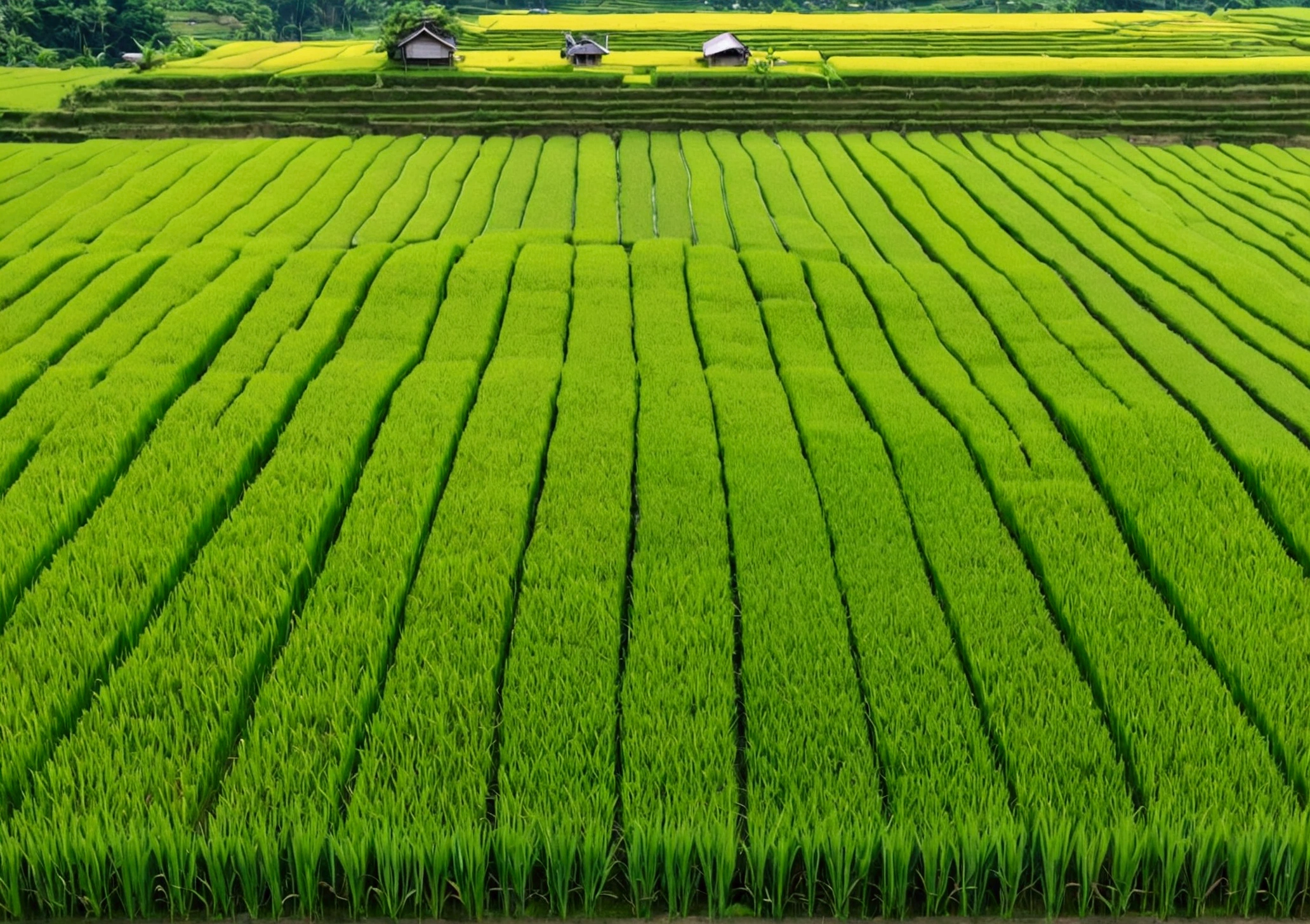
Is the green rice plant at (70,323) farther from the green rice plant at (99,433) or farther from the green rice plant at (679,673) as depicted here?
the green rice plant at (679,673)

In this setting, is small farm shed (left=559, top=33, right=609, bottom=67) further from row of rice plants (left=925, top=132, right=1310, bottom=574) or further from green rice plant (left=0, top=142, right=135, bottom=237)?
row of rice plants (left=925, top=132, right=1310, bottom=574)

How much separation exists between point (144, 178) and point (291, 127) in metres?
7.33

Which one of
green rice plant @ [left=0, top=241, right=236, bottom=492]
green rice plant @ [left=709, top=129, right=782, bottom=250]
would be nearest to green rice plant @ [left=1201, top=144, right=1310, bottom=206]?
green rice plant @ [left=709, top=129, right=782, bottom=250]

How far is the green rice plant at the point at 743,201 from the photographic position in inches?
541

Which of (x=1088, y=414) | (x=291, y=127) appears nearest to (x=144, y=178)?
(x=291, y=127)

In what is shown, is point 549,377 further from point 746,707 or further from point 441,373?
point 746,707

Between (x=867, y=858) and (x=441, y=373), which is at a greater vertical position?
(x=441, y=373)

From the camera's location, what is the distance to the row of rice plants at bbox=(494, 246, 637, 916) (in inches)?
133

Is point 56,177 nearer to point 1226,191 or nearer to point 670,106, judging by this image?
point 670,106

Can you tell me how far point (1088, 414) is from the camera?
738 cm

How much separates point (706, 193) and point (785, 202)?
159 centimetres

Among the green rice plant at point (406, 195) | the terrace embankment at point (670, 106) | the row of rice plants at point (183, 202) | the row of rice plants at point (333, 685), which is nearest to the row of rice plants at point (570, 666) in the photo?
the row of rice plants at point (333, 685)

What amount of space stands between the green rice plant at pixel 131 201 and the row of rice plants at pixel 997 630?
37.4 ft

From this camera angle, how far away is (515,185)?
17359mm
